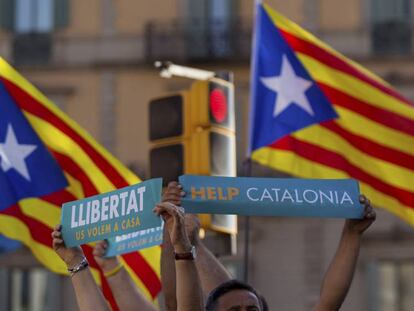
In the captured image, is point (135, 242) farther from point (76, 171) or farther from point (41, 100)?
point (41, 100)

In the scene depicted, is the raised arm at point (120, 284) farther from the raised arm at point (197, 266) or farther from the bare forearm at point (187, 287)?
the bare forearm at point (187, 287)

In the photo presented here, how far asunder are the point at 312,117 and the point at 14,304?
46.9 ft

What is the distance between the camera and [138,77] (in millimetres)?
24156

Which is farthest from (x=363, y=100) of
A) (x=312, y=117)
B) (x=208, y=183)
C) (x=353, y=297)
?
(x=353, y=297)

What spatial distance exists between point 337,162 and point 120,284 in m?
2.79

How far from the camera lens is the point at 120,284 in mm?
6812

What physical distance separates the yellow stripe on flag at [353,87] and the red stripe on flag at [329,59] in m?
0.02

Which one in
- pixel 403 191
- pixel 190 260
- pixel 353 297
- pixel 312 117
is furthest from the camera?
pixel 353 297

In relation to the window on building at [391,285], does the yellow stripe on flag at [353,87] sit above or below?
below

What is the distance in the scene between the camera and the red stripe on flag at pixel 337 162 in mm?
8945

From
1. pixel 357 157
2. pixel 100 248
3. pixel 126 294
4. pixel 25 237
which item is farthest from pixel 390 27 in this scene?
pixel 126 294

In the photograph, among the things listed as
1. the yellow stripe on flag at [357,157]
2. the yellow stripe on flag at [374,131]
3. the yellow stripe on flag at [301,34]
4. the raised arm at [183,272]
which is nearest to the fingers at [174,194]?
the raised arm at [183,272]

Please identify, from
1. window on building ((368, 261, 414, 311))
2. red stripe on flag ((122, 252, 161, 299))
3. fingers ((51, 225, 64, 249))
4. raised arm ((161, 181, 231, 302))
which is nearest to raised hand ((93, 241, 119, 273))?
raised arm ((161, 181, 231, 302))

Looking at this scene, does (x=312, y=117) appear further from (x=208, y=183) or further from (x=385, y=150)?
(x=208, y=183)
